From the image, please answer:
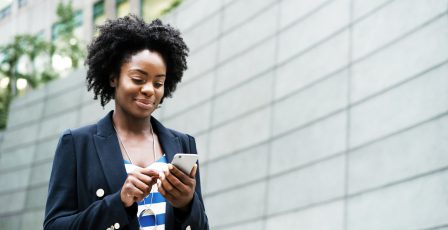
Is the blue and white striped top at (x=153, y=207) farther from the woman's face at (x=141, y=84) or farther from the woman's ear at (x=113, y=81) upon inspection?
the woman's ear at (x=113, y=81)

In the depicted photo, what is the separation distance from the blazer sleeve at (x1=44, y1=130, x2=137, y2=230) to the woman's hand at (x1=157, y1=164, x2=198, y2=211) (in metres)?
0.19

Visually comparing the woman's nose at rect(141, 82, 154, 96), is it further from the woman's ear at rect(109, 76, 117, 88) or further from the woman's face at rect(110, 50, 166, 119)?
the woman's ear at rect(109, 76, 117, 88)

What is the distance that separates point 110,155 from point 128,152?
0.12m

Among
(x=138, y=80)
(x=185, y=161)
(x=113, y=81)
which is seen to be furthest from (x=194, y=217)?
(x=113, y=81)

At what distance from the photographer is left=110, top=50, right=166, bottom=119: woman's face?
132 inches

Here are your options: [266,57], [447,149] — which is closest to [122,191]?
[447,149]

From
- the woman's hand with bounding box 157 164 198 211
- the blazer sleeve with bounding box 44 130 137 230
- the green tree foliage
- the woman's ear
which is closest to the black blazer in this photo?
the blazer sleeve with bounding box 44 130 137 230

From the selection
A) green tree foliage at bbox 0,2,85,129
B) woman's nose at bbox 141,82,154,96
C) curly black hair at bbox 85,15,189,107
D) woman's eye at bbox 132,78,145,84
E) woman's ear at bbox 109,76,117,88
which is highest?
green tree foliage at bbox 0,2,85,129

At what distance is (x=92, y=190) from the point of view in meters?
3.25

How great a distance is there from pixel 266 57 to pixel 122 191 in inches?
574

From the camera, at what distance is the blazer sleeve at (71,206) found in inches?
122

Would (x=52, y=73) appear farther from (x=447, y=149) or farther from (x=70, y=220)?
(x=70, y=220)

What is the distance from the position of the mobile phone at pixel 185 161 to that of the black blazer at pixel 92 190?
0.23 metres

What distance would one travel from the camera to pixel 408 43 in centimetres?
1276
